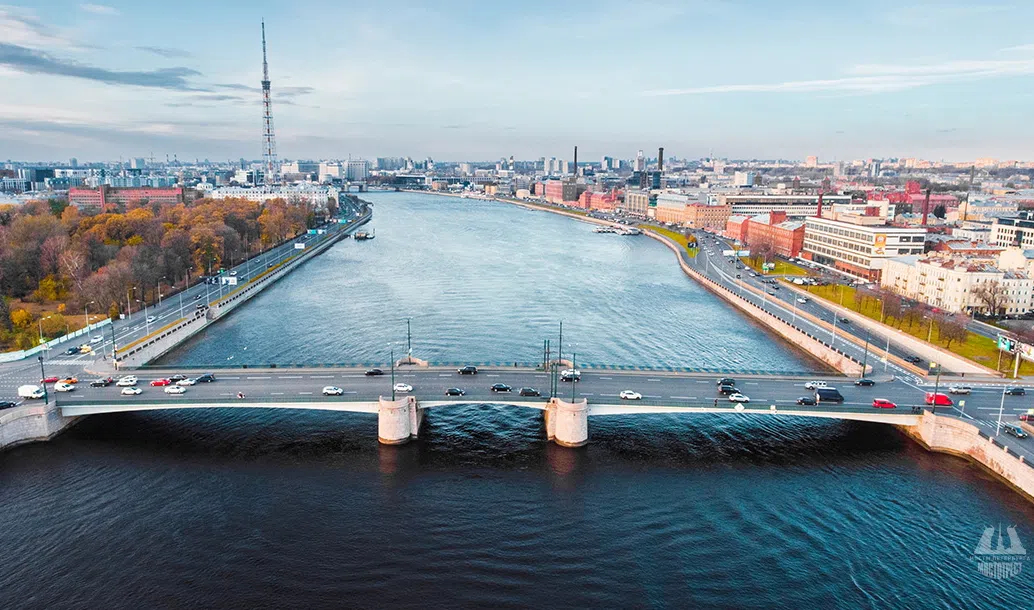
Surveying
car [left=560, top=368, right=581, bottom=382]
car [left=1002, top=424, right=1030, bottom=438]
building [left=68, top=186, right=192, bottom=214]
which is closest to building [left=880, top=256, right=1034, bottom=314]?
car [left=1002, top=424, right=1030, bottom=438]

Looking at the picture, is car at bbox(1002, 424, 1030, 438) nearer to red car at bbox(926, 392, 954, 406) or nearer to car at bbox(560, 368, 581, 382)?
red car at bbox(926, 392, 954, 406)

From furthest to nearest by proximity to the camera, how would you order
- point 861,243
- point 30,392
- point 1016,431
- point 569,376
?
point 861,243, point 569,376, point 30,392, point 1016,431

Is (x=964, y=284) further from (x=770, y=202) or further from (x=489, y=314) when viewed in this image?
(x=770, y=202)

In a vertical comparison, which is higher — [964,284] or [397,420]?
[964,284]

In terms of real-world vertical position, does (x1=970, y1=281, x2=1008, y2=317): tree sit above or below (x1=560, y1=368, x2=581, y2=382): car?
above

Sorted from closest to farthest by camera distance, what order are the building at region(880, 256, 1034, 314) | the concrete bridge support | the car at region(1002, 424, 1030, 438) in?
the car at region(1002, 424, 1030, 438)
the concrete bridge support
the building at region(880, 256, 1034, 314)

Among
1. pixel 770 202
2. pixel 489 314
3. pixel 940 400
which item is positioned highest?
pixel 770 202

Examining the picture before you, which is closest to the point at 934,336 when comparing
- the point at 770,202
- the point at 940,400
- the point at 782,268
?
the point at 940,400
